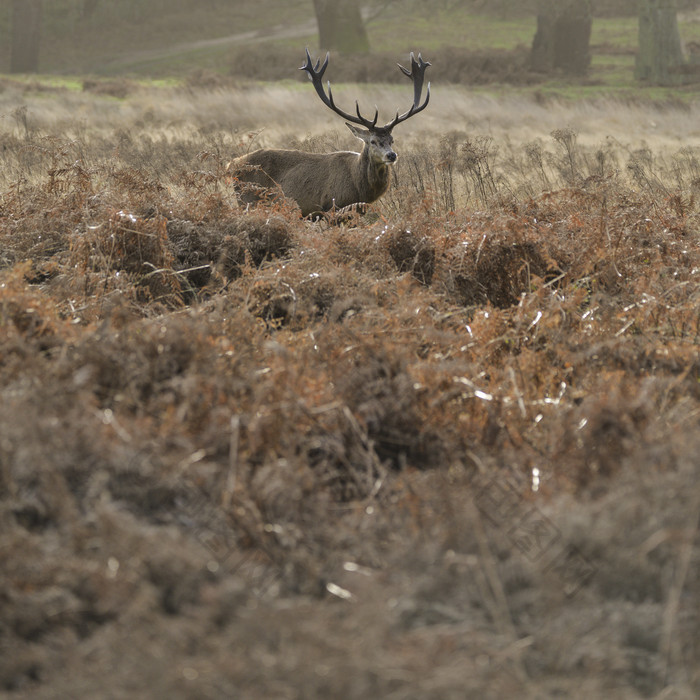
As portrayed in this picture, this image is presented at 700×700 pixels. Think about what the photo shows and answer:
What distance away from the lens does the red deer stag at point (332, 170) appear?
8.12m

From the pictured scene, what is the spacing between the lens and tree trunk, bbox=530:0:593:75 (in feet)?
101

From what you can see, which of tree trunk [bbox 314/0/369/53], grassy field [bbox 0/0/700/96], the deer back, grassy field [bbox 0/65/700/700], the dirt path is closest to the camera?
grassy field [bbox 0/65/700/700]

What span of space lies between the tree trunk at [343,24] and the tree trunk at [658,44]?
10.7m

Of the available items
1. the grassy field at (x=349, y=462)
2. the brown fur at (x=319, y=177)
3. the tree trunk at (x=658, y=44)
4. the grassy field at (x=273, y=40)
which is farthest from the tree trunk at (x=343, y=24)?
the grassy field at (x=349, y=462)

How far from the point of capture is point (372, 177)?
8164 millimetres

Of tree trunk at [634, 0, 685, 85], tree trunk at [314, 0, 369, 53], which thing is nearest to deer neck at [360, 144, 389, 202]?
tree trunk at [634, 0, 685, 85]

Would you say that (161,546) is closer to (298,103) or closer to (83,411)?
(83,411)

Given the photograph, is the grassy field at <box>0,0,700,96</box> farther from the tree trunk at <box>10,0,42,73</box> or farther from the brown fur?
the brown fur

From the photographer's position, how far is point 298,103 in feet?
64.7

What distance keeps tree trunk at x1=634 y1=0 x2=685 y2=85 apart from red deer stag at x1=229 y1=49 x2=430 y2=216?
21400mm

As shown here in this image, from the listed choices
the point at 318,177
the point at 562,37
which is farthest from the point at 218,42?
the point at 318,177

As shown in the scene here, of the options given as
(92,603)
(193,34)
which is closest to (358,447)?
(92,603)

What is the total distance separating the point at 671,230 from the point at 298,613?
465cm

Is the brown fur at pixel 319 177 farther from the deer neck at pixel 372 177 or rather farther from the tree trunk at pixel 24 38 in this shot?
the tree trunk at pixel 24 38
